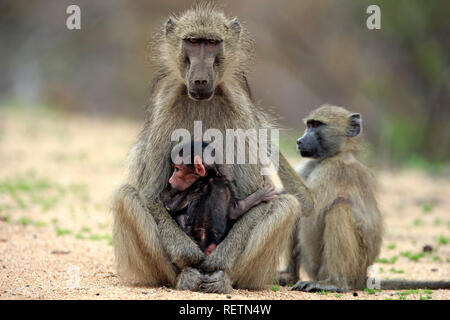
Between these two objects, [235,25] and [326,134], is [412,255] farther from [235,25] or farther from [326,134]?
[235,25]

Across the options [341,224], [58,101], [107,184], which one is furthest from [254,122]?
[58,101]

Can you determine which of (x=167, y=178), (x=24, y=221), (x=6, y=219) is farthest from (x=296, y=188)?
(x=6, y=219)

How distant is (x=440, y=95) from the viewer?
648 inches

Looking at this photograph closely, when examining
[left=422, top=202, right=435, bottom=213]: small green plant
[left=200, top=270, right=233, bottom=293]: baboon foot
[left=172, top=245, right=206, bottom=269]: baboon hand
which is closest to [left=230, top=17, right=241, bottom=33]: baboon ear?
[left=172, top=245, right=206, bottom=269]: baboon hand

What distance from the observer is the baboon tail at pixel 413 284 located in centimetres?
595

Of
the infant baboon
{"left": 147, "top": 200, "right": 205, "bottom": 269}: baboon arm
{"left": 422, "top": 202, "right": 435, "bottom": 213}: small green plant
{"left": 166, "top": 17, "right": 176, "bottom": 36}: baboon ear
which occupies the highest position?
{"left": 166, "top": 17, "right": 176, "bottom": 36}: baboon ear

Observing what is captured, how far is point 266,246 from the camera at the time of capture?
4.98 meters

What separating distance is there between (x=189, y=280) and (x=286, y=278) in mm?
1834

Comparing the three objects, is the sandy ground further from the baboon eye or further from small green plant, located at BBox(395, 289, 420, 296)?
the baboon eye

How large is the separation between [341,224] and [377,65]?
14.4 meters

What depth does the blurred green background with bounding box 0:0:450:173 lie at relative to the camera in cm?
1686

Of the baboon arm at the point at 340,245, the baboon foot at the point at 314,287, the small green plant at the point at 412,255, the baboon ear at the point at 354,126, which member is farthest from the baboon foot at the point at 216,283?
the small green plant at the point at 412,255

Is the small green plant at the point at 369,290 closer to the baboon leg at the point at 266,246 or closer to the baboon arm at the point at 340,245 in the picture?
the baboon arm at the point at 340,245
